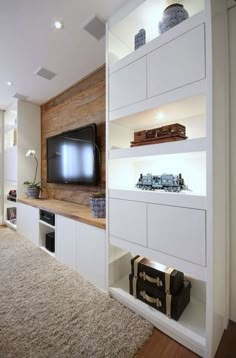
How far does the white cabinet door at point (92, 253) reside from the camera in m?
1.67

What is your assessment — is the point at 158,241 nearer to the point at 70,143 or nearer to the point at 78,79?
the point at 70,143

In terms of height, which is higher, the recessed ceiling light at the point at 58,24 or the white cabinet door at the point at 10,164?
the recessed ceiling light at the point at 58,24

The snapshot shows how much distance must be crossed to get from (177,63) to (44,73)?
1955 mm

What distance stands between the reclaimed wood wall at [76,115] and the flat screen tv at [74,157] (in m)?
0.13

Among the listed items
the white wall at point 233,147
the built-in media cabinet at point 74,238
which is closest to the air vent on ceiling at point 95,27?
the white wall at point 233,147

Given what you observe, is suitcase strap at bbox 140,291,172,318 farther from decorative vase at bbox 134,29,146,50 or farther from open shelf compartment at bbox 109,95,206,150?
decorative vase at bbox 134,29,146,50

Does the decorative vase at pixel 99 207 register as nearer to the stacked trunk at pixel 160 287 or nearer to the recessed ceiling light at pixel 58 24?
the stacked trunk at pixel 160 287

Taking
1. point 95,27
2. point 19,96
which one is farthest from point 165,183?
point 19,96

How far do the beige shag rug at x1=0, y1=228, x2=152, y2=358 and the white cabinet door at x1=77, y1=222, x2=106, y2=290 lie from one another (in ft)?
0.27

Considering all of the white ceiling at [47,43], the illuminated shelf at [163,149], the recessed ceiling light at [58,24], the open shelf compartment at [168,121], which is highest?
the white ceiling at [47,43]

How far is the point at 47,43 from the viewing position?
1.89 m

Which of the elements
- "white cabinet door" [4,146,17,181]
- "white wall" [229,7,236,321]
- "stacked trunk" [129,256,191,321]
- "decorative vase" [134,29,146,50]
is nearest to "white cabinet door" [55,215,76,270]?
"stacked trunk" [129,256,191,321]

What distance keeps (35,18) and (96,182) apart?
1.63m

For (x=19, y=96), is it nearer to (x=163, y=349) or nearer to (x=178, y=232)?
(x=178, y=232)
